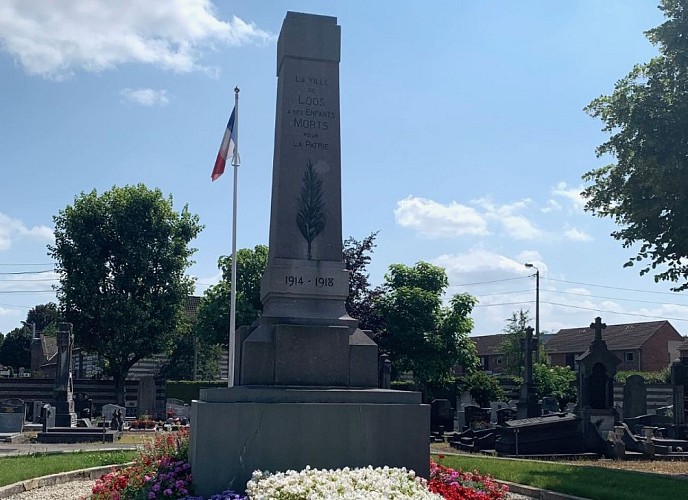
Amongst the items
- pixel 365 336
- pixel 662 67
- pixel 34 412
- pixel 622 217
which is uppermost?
pixel 662 67

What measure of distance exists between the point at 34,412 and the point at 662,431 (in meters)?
25.3

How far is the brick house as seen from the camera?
59438 millimetres

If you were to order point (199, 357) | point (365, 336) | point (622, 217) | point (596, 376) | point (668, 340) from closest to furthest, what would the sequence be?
1. point (365, 336)
2. point (622, 217)
3. point (596, 376)
4. point (199, 357)
5. point (668, 340)

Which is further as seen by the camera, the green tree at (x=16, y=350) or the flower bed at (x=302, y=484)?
the green tree at (x=16, y=350)

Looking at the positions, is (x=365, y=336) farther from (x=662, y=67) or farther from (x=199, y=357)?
(x=199, y=357)

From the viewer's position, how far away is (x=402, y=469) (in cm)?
787

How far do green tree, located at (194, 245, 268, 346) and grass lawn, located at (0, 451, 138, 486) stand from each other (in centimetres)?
2319

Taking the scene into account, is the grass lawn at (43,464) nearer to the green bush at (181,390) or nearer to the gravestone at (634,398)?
the gravestone at (634,398)

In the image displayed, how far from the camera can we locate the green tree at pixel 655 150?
16125mm

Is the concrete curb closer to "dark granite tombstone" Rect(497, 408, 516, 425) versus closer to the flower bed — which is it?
the flower bed

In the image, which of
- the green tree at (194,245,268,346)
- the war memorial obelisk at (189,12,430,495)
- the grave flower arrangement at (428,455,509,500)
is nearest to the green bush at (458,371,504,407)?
the green tree at (194,245,268,346)

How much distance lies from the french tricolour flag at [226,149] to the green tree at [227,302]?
18379mm

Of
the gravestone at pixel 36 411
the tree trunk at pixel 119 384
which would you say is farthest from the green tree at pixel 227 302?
the gravestone at pixel 36 411

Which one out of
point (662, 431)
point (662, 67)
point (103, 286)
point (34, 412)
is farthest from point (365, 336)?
point (103, 286)
